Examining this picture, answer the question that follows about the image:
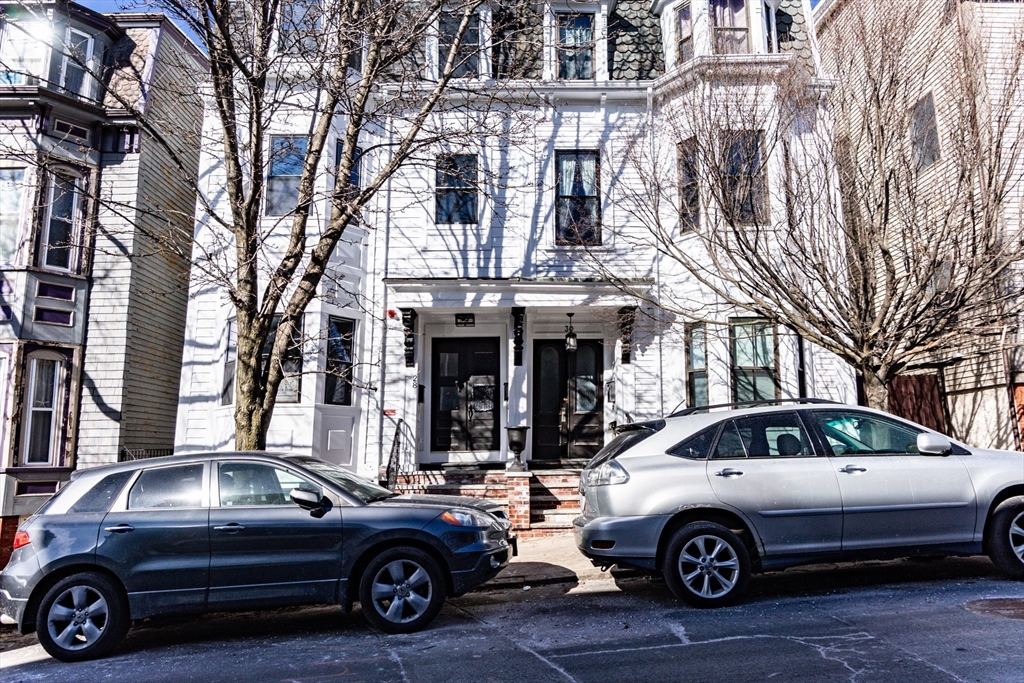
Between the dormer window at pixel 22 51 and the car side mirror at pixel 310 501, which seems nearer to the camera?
the car side mirror at pixel 310 501

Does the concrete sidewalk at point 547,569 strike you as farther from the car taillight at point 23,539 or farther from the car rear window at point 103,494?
the car taillight at point 23,539

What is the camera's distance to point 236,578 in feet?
18.7

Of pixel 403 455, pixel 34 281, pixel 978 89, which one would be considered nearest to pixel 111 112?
pixel 34 281

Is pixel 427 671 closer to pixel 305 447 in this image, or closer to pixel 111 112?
pixel 305 447

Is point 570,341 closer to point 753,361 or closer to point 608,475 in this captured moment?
point 753,361

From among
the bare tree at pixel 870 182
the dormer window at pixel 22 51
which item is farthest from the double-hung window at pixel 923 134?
the dormer window at pixel 22 51

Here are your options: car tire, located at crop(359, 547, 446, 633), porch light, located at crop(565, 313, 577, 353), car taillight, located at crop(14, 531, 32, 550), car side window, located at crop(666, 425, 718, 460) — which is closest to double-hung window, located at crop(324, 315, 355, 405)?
porch light, located at crop(565, 313, 577, 353)

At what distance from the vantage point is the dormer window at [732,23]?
12.3 m

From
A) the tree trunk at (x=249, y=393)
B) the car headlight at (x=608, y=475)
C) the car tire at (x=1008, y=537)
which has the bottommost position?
the car tire at (x=1008, y=537)

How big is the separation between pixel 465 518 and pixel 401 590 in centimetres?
81

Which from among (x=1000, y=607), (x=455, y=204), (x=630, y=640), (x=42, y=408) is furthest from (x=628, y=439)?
(x=42, y=408)

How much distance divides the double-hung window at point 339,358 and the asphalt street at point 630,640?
512cm

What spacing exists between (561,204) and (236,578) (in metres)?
8.81

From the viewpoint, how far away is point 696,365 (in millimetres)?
11867
